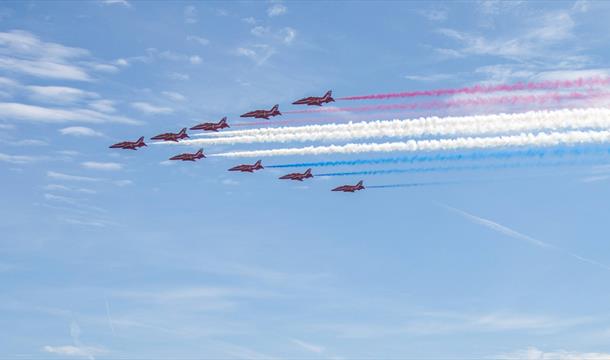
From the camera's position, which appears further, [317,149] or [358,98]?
[317,149]

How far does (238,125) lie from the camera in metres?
192

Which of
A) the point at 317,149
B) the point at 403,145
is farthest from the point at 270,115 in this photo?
the point at 403,145

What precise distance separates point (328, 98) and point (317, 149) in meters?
15.0

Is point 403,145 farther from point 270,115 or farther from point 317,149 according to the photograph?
point 270,115

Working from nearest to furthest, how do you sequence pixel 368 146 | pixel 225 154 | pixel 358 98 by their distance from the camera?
pixel 358 98
pixel 368 146
pixel 225 154

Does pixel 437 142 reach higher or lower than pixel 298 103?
lower

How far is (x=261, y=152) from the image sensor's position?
640 ft

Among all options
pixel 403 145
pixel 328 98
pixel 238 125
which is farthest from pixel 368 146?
pixel 238 125

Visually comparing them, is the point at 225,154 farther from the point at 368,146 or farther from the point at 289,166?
the point at 368,146

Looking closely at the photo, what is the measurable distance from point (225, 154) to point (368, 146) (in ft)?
101

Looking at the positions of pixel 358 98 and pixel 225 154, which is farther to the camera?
pixel 225 154

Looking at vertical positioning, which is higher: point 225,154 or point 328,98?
point 328,98

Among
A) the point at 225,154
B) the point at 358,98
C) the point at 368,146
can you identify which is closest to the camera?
the point at 358,98

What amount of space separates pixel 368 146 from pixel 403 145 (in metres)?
8.15
